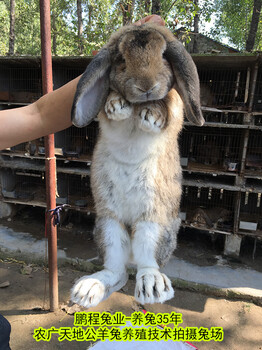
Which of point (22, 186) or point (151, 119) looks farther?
point (22, 186)

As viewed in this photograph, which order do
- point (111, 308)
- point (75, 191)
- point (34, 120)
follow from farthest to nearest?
point (75, 191)
point (111, 308)
point (34, 120)

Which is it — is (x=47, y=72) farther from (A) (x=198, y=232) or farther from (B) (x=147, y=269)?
(A) (x=198, y=232)

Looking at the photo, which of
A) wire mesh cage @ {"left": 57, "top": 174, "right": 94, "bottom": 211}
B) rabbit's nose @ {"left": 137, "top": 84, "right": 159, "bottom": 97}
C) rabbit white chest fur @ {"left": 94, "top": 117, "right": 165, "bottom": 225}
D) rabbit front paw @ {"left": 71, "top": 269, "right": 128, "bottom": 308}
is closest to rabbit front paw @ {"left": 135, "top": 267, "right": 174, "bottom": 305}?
rabbit front paw @ {"left": 71, "top": 269, "right": 128, "bottom": 308}

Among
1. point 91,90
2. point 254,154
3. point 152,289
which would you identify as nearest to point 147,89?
point 91,90

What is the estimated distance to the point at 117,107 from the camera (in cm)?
148

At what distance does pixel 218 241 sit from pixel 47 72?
18.9 feet

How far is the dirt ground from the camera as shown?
→ 456cm

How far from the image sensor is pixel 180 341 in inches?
146

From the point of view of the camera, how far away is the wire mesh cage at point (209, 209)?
6332 millimetres

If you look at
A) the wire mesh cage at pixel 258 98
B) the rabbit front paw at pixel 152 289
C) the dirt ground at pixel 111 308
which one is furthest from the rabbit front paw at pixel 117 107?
the wire mesh cage at pixel 258 98

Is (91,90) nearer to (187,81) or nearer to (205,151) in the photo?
(187,81)

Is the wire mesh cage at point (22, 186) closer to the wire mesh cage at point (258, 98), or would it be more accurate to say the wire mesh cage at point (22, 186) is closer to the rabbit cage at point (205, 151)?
the rabbit cage at point (205, 151)

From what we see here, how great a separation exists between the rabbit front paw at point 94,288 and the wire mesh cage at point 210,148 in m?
4.56

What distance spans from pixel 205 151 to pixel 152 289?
5.67 m
